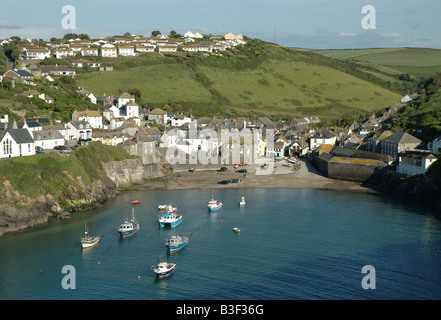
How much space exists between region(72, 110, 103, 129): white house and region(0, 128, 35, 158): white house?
62.0 ft

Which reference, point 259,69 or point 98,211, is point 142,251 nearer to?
point 98,211

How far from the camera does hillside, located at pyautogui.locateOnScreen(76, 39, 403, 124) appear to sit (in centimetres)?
9512

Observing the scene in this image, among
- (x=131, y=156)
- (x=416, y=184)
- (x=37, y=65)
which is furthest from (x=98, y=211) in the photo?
(x=37, y=65)

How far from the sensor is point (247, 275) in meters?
28.7

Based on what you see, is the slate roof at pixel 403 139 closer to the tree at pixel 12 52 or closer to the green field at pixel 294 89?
the green field at pixel 294 89

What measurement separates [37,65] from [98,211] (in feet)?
195

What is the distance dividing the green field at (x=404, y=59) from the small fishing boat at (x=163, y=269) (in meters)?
129

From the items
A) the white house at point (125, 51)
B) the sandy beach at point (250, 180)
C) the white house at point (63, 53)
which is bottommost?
the sandy beach at point (250, 180)

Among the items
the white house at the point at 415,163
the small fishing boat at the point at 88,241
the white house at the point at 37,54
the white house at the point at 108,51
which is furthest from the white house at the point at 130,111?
the small fishing boat at the point at 88,241

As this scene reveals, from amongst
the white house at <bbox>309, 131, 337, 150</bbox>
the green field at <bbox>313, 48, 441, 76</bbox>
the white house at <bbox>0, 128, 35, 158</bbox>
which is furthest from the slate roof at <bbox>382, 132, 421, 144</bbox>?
the green field at <bbox>313, 48, 441, 76</bbox>

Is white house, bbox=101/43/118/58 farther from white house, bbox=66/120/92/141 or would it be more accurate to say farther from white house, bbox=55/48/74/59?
white house, bbox=66/120/92/141

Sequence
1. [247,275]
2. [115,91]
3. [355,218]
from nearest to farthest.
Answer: [247,275], [355,218], [115,91]

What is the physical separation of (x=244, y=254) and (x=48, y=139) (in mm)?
29724

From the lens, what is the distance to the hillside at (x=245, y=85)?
9512cm
